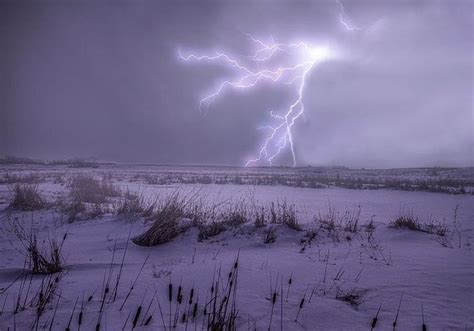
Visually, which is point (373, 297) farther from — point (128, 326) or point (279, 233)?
point (279, 233)

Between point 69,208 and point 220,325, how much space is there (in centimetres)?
691

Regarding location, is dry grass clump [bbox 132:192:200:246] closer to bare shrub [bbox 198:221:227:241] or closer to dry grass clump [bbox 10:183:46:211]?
bare shrub [bbox 198:221:227:241]

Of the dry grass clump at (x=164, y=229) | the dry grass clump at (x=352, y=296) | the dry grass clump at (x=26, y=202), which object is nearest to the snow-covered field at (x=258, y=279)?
the dry grass clump at (x=352, y=296)

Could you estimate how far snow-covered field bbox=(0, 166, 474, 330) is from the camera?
8.00 feet

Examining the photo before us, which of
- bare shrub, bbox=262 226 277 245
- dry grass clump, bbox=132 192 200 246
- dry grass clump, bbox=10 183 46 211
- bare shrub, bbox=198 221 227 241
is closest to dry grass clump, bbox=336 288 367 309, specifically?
bare shrub, bbox=262 226 277 245

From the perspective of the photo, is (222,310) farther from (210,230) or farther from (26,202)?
(26,202)

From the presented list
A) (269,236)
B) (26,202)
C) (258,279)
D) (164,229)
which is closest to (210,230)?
(164,229)

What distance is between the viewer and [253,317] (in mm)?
2488

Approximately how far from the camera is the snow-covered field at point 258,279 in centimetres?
244

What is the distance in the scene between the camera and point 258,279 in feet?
11.2

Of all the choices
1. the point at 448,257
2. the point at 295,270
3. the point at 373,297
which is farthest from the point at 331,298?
the point at 448,257

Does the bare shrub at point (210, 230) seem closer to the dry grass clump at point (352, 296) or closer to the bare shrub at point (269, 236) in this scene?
the bare shrub at point (269, 236)

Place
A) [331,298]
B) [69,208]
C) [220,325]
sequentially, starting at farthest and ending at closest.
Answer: [69,208]
[331,298]
[220,325]

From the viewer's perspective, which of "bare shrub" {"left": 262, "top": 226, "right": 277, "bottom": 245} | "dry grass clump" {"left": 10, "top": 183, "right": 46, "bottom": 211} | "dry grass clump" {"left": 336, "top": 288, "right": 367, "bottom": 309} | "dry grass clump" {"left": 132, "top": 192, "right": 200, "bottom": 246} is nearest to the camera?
"dry grass clump" {"left": 336, "top": 288, "right": 367, "bottom": 309}
